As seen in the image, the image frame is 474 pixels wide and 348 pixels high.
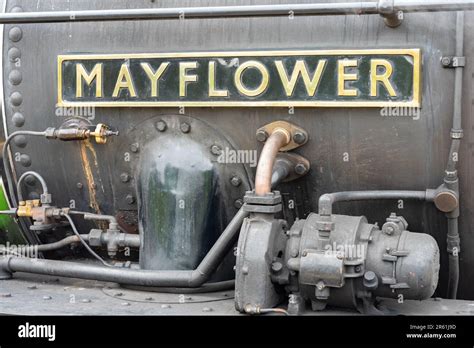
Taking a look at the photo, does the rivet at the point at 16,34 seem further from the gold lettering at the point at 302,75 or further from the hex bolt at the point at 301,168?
the hex bolt at the point at 301,168

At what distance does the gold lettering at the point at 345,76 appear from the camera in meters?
2.62

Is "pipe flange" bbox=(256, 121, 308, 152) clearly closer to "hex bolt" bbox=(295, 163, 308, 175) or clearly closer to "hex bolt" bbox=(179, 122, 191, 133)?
"hex bolt" bbox=(295, 163, 308, 175)

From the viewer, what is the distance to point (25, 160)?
314cm

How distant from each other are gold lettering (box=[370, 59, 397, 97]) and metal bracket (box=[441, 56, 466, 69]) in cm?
18

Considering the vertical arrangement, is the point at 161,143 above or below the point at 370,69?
below

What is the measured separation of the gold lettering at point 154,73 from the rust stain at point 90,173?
0.38 m

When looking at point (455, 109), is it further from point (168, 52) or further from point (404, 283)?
point (168, 52)

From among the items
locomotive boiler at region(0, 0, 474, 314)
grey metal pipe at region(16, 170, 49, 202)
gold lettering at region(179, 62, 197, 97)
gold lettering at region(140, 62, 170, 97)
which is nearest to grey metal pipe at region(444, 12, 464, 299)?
locomotive boiler at region(0, 0, 474, 314)

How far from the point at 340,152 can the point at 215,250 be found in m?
0.57

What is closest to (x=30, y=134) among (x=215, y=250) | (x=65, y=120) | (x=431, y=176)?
(x=65, y=120)

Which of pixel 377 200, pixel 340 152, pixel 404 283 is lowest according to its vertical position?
pixel 404 283

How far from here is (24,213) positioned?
3104 millimetres

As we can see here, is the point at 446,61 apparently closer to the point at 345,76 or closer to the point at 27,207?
the point at 345,76

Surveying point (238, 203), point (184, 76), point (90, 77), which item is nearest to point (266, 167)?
point (238, 203)
